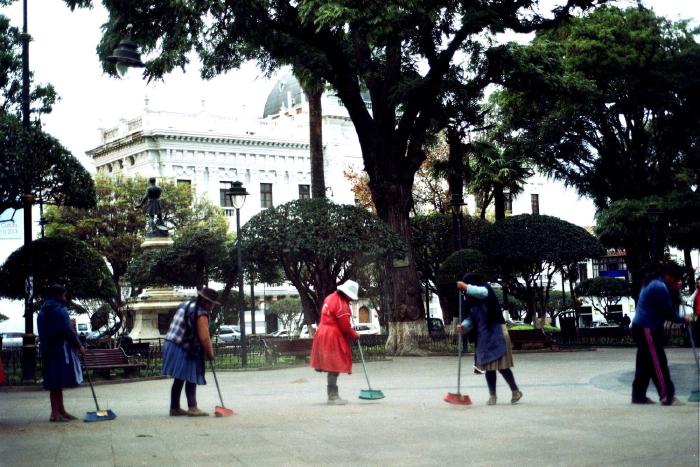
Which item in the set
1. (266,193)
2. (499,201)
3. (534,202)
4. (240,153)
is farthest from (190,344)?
(534,202)

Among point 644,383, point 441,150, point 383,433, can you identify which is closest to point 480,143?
point 441,150

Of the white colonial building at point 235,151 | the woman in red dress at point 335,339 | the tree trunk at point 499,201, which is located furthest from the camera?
the white colonial building at point 235,151

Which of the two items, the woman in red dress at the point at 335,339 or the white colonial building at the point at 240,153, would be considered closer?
the woman in red dress at the point at 335,339

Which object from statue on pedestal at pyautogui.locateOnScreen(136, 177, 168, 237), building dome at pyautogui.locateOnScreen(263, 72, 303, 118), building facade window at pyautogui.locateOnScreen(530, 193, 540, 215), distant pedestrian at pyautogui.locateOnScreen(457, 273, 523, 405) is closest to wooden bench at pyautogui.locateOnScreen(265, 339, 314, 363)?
statue on pedestal at pyautogui.locateOnScreen(136, 177, 168, 237)

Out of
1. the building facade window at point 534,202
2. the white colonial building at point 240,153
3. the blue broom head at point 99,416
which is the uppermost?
the white colonial building at point 240,153

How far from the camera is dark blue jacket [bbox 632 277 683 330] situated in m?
10.6

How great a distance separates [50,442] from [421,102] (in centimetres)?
1655

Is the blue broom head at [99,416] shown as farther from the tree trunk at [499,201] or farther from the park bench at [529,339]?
the tree trunk at [499,201]

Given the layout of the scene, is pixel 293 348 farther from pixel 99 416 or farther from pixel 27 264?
pixel 99 416

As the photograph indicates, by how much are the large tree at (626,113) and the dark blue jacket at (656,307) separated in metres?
20.6

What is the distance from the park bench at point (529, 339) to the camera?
26250 millimetres

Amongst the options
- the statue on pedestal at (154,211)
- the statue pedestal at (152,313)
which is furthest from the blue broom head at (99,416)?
the statue on pedestal at (154,211)

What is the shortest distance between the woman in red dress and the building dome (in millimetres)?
57986

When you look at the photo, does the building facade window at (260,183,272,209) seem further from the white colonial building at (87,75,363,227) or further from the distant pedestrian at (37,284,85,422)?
the distant pedestrian at (37,284,85,422)
